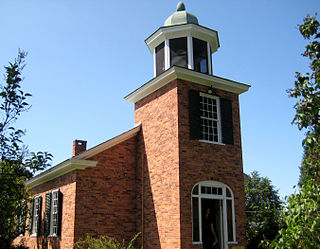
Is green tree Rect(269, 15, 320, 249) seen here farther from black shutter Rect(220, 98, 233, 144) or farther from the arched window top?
black shutter Rect(220, 98, 233, 144)

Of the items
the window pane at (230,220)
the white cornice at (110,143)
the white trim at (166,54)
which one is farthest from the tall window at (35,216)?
the window pane at (230,220)

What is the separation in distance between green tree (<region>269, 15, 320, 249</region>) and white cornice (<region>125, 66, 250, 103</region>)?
8.68 meters

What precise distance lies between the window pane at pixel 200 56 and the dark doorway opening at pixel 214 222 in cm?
555

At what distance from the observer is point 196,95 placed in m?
13.1

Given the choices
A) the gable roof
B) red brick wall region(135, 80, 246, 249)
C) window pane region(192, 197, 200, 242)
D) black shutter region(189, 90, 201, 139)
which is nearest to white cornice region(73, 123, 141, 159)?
the gable roof

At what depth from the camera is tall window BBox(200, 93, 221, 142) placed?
43.3 ft

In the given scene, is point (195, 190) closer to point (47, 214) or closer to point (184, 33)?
point (184, 33)

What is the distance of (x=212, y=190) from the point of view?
12.6 metres

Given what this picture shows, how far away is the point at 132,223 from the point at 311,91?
36.8 ft

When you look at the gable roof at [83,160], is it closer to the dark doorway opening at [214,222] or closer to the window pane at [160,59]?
the window pane at [160,59]

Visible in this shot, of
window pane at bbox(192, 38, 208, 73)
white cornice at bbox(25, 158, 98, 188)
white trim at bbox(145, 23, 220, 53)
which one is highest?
white trim at bbox(145, 23, 220, 53)

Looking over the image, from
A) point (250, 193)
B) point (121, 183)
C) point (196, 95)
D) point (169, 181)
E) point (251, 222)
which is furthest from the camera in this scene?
point (250, 193)

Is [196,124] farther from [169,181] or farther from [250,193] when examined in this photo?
[250,193]

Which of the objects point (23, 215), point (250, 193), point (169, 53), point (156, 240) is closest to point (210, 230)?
point (156, 240)
